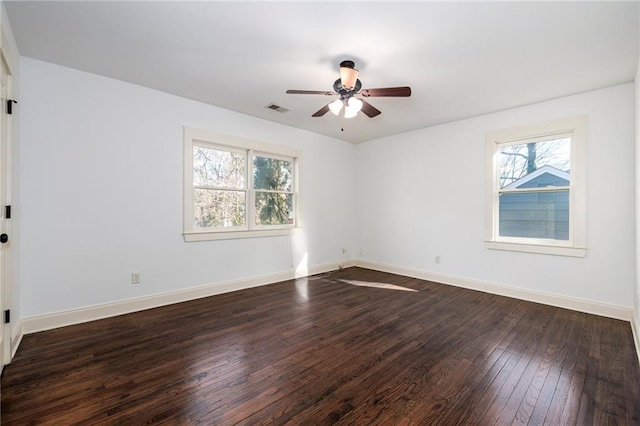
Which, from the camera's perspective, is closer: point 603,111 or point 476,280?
point 603,111

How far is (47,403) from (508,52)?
4384 millimetres

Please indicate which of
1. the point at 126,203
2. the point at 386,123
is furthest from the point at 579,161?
the point at 126,203

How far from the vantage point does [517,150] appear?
4.04 metres

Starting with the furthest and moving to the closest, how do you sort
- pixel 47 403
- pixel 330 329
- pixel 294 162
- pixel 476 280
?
pixel 294 162, pixel 476 280, pixel 330 329, pixel 47 403

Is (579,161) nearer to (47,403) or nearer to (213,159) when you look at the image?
(213,159)

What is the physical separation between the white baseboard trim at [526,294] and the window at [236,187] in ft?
7.76

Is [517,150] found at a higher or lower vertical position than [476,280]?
higher

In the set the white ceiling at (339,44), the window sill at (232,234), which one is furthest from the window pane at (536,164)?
the window sill at (232,234)

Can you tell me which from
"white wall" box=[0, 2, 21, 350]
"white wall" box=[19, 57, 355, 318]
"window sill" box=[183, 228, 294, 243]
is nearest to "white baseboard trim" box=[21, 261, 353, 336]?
"white wall" box=[19, 57, 355, 318]

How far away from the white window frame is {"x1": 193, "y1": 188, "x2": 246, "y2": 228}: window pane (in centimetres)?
373

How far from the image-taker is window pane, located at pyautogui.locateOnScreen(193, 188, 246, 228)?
3.95 m

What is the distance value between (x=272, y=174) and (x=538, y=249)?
3996 millimetres

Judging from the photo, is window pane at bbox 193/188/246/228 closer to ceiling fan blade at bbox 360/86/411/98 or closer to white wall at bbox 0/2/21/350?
white wall at bbox 0/2/21/350

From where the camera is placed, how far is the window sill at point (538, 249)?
3.47 meters
